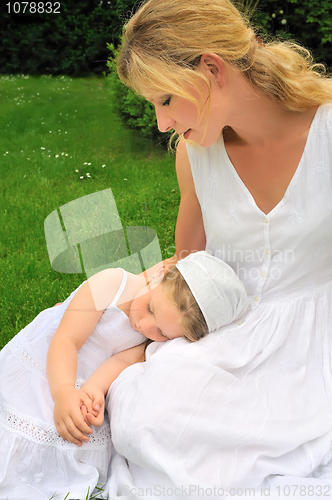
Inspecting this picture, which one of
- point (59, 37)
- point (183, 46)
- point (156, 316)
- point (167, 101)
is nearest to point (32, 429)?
point (156, 316)

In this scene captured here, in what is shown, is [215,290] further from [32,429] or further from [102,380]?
[32,429]

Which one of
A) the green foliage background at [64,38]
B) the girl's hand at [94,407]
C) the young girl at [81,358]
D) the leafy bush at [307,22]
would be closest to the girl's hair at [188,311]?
the young girl at [81,358]

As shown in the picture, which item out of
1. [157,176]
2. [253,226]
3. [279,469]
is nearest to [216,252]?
[253,226]

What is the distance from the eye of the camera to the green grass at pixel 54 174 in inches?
118

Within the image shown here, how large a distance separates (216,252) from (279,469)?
2.58 feet

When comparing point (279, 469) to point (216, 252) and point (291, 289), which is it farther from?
point (216, 252)

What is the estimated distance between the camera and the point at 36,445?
1517mm

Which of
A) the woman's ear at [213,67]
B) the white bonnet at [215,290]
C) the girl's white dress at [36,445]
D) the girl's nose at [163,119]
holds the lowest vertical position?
the girl's white dress at [36,445]

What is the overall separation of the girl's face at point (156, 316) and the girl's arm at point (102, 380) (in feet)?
0.33

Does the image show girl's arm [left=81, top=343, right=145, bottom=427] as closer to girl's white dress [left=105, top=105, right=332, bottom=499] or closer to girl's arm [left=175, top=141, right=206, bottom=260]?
girl's white dress [left=105, top=105, right=332, bottom=499]

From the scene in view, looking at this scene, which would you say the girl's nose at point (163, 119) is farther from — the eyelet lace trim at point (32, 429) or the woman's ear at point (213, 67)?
the eyelet lace trim at point (32, 429)

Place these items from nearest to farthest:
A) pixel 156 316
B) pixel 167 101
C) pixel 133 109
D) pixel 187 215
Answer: pixel 167 101 → pixel 156 316 → pixel 187 215 → pixel 133 109

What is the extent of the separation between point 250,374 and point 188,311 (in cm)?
29

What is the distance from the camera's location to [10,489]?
149cm
